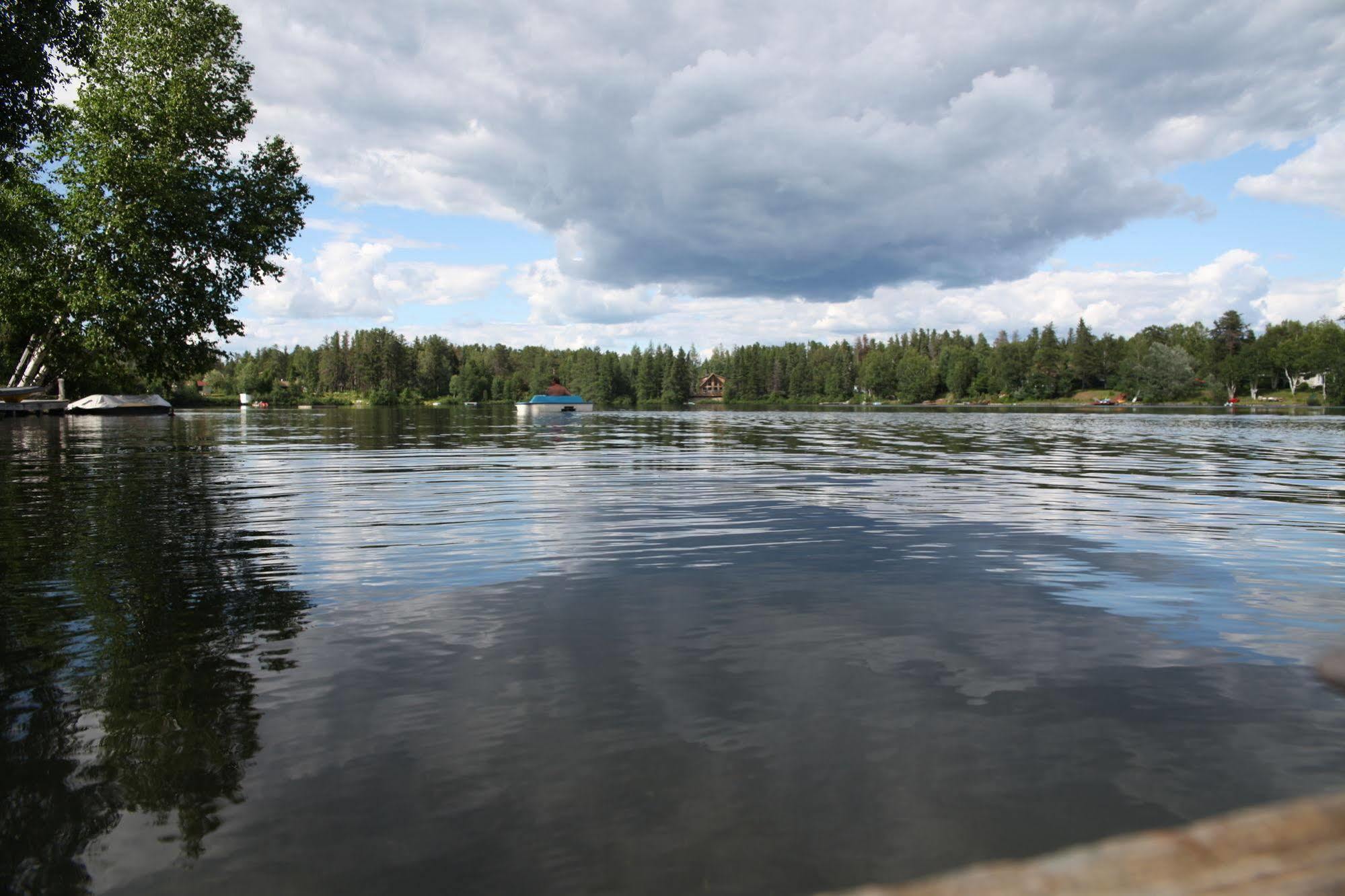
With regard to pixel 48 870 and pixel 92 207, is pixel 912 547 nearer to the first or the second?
pixel 48 870

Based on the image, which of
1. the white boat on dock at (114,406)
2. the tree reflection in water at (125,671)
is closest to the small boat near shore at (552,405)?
the white boat on dock at (114,406)

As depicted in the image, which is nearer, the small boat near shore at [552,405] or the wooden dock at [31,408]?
the wooden dock at [31,408]

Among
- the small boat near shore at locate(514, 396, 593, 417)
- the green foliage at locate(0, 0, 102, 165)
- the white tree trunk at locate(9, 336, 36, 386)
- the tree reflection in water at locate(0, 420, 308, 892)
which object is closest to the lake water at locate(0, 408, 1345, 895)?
the tree reflection in water at locate(0, 420, 308, 892)

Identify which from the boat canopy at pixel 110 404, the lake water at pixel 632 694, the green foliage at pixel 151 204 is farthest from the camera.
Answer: the boat canopy at pixel 110 404

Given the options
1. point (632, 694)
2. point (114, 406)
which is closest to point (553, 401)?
point (114, 406)

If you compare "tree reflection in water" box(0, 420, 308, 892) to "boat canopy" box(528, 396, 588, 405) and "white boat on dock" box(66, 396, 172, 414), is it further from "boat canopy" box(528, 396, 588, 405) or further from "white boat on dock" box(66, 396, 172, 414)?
"boat canopy" box(528, 396, 588, 405)

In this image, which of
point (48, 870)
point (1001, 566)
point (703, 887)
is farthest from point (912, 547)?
point (48, 870)

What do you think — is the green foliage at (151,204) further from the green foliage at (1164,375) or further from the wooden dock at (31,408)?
the green foliage at (1164,375)

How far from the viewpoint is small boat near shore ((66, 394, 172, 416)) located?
87.8 meters

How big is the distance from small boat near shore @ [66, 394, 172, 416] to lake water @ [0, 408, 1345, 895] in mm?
90140

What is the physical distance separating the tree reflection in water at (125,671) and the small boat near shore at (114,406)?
9029 centimetres

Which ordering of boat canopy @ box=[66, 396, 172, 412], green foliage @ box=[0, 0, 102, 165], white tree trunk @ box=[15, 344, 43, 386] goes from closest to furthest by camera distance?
green foliage @ box=[0, 0, 102, 165], white tree trunk @ box=[15, 344, 43, 386], boat canopy @ box=[66, 396, 172, 412]

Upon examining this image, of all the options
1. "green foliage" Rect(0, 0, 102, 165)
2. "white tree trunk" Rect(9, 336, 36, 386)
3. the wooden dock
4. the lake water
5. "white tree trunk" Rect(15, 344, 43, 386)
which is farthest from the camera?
the wooden dock

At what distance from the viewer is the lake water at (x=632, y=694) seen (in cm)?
384
